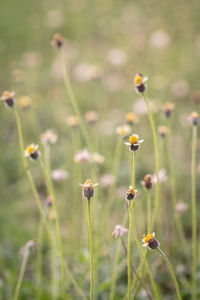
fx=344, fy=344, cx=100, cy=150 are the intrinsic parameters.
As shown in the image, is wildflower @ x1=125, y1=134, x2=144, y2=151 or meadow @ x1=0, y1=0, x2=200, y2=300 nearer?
wildflower @ x1=125, y1=134, x2=144, y2=151

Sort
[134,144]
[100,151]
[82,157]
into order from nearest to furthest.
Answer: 1. [134,144]
2. [82,157]
3. [100,151]

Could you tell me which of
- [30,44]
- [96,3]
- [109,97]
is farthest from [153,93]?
[96,3]

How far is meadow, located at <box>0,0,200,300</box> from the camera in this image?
1056 mm

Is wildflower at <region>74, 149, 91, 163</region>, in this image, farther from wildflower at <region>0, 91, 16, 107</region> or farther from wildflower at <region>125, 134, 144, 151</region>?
wildflower at <region>125, 134, 144, 151</region>

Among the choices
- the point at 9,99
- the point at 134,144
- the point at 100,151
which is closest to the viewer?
the point at 134,144

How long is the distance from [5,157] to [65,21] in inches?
94.8

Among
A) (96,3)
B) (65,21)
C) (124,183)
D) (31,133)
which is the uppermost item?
(96,3)

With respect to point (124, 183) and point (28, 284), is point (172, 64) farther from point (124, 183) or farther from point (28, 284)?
point (28, 284)

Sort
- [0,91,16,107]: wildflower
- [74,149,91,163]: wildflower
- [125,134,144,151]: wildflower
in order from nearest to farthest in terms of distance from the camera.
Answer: [125,134,144,151]: wildflower
[0,91,16,107]: wildflower
[74,149,91,163]: wildflower

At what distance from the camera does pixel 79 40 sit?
12.5 ft

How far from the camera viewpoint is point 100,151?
216cm

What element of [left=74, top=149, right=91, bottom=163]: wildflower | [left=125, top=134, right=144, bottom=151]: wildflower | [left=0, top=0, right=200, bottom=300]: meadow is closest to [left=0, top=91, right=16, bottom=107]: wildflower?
[left=0, top=0, right=200, bottom=300]: meadow

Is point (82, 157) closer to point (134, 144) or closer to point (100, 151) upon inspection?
point (134, 144)

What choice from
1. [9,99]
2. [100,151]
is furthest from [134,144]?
[100,151]
